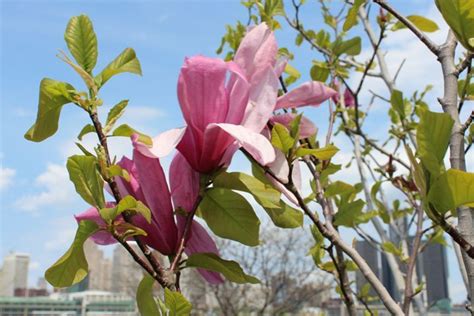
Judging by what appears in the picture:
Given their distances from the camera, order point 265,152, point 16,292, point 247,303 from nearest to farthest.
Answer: point 265,152, point 247,303, point 16,292

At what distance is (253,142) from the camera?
33 centimetres

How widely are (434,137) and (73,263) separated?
0.29 metres

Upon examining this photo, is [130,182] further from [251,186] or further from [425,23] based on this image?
[425,23]

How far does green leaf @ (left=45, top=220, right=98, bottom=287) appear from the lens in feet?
1.22

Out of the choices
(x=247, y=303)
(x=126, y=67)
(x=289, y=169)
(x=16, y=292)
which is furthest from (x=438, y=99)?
(x=16, y=292)

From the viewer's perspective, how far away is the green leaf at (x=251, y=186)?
1.25 ft

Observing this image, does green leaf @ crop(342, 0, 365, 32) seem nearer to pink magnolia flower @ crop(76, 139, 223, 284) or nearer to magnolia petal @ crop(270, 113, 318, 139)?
magnolia petal @ crop(270, 113, 318, 139)

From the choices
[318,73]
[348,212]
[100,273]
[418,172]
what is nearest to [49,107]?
[418,172]

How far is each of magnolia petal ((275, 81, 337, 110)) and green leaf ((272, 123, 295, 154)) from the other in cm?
2

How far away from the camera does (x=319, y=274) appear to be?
1227cm

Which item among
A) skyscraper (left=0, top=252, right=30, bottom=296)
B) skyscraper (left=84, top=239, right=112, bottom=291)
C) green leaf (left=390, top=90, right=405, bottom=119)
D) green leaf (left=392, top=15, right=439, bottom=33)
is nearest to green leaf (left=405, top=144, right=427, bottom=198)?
green leaf (left=390, top=90, right=405, bottom=119)

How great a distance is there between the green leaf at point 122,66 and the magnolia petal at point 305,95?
136 mm

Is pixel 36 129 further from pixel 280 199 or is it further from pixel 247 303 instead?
pixel 247 303

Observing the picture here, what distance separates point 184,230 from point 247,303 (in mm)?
12073
